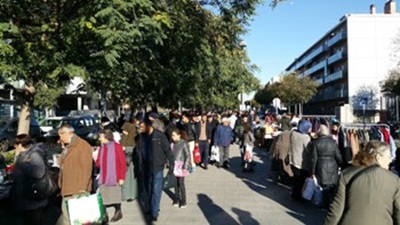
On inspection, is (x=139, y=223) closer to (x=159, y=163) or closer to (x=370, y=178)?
(x=159, y=163)

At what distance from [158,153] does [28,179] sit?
110 inches

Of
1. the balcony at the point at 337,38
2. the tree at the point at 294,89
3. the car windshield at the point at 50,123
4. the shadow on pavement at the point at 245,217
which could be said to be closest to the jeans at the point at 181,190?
the shadow on pavement at the point at 245,217

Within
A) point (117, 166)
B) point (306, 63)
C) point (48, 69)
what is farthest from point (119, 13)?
point (306, 63)

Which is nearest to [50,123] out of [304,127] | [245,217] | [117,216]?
[304,127]

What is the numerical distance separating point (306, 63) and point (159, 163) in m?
111

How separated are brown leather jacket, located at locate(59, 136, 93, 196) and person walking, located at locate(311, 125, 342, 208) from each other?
423 centimetres

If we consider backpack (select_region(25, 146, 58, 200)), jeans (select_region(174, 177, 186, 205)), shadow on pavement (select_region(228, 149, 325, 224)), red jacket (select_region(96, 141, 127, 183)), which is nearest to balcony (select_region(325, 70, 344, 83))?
shadow on pavement (select_region(228, 149, 325, 224))

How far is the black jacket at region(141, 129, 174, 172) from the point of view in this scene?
8.54 meters

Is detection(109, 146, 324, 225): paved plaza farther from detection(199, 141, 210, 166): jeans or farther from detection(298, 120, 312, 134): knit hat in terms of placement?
detection(199, 141, 210, 166): jeans

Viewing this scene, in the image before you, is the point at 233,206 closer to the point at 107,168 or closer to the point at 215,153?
the point at 107,168

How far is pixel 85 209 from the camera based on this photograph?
6.32 metres

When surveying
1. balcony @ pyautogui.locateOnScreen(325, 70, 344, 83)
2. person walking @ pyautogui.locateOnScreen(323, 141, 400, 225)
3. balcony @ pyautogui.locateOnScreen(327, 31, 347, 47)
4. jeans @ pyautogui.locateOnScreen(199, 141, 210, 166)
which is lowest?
jeans @ pyautogui.locateOnScreen(199, 141, 210, 166)

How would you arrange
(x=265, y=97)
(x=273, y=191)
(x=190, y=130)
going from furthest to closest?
1. (x=265, y=97)
2. (x=190, y=130)
3. (x=273, y=191)

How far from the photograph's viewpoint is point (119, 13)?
750 cm
